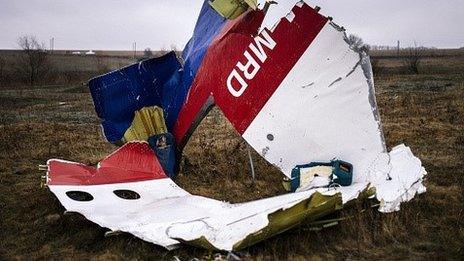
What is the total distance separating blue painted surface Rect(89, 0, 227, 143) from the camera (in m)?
6.80

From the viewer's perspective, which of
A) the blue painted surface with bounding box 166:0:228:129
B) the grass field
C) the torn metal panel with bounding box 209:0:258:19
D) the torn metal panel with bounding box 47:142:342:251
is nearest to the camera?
the torn metal panel with bounding box 47:142:342:251

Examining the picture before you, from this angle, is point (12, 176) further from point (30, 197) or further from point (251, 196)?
point (251, 196)

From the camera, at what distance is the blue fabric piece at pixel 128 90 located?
6.83 metres

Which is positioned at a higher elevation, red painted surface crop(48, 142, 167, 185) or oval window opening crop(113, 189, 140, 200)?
red painted surface crop(48, 142, 167, 185)

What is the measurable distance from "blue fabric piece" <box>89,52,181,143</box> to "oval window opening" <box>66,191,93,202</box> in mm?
1408

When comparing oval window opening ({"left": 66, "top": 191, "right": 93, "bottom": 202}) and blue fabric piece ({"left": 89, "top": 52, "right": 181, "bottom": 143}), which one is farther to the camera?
blue fabric piece ({"left": 89, "top": 52, "right": 181, "bottom": 143})

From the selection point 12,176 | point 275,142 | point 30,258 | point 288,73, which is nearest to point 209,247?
point 30,258

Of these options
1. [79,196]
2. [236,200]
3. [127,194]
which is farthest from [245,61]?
[79,196]

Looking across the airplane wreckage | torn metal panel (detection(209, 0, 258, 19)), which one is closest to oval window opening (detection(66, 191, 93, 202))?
the airplane wreckage

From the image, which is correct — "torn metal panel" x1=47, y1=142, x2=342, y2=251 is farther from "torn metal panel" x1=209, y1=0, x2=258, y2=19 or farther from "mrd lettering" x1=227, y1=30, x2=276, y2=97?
"torn metal panel" x1=209, y1=0, x2=258, y2=19

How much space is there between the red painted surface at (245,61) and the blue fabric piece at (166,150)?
1.45ft

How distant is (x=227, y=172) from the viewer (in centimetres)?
710

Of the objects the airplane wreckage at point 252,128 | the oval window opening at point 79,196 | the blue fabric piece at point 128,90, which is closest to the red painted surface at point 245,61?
the airplane wreckage at point 252,128

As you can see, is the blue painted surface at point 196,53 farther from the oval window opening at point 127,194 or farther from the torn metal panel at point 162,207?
the oval window opening at point 127,194
